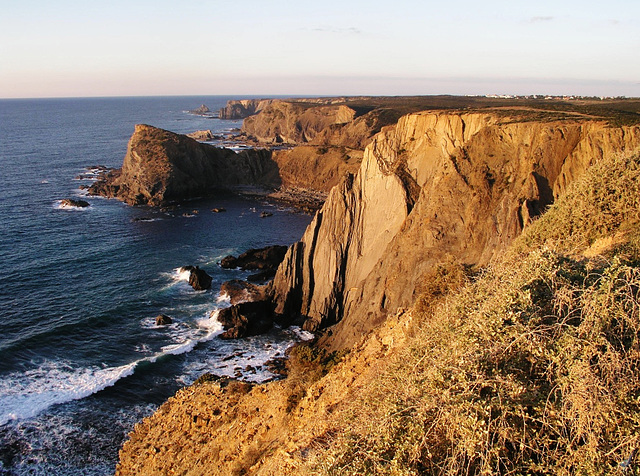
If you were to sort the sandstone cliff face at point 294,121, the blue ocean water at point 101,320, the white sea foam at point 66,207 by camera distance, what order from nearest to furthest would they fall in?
the blue ocean water at point 101,320
the white sea foam at point 66,207
the sandstone cliff face at point 294,121

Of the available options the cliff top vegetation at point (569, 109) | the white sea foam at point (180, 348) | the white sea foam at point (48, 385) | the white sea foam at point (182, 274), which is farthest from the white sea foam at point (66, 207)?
the cliff top vegetation at point (569, 109)

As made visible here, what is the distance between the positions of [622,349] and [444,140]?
3683cm

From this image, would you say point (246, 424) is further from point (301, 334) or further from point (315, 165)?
point (315, 165)

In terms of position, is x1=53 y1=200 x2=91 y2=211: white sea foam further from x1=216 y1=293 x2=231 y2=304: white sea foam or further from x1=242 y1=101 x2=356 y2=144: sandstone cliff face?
x1=242 y1=101 x2=356 y2=144: sandstone cliff face

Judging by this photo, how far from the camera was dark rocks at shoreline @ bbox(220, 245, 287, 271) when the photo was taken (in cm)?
5688

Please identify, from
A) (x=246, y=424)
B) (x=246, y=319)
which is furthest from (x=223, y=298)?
(x=246, y=424)

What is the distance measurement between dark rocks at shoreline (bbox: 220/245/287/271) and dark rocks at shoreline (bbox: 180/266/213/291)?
5.25 meters

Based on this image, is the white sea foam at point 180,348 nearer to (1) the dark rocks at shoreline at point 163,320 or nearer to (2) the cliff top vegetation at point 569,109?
(1) the dark rocks at shoreline at point 163,320

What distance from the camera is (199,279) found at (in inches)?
2005

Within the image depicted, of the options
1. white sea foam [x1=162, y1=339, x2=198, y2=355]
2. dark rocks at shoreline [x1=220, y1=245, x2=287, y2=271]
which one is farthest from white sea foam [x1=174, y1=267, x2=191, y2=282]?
white sea foam [x1=162, y1=339, x2=198, y2=355]

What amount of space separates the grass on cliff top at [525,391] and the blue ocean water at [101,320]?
75.4 ft

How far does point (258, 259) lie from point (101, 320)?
20.4 meters

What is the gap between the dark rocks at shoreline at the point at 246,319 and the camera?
1638 inches

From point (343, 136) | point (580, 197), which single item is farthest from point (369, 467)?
point (343, 136)
